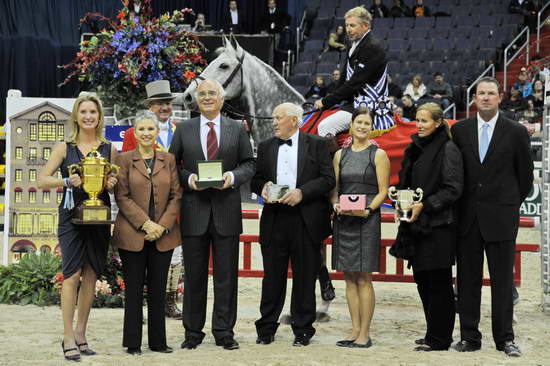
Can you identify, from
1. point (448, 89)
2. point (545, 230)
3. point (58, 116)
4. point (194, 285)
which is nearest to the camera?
point (194, 285)

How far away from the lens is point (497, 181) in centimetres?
538

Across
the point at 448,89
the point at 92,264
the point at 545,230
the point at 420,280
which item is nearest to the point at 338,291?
the point at 545,230

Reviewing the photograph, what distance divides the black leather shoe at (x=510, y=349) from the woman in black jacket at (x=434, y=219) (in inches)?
13.2

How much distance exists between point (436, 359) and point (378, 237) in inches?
34.5

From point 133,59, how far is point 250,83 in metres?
1.05

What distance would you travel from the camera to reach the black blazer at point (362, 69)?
21.1ft

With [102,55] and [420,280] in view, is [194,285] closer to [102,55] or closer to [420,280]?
[420,280]

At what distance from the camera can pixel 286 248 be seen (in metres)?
5.71

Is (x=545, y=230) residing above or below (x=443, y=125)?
below

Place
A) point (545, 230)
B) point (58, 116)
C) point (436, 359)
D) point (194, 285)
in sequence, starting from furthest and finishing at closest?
point (58, 116)
point (545, 230)
point (194, 285)
point (436, 359)

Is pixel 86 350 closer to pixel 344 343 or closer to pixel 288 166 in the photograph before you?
pixel 344 343

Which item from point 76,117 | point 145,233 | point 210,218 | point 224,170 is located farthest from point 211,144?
point 76,117

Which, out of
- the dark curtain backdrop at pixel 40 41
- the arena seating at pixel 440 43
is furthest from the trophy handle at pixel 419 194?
the dark curtain backdrop at pixel 40 41

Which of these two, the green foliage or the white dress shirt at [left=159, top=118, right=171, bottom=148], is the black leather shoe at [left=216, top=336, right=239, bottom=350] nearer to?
the white dress shirt at [left=159, top=118, right=171, bottom=148]
